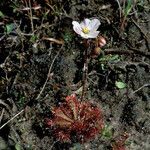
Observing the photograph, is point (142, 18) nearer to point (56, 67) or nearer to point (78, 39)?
point (78, 39)

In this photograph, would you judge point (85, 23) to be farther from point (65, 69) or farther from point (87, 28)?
point (65, 69)

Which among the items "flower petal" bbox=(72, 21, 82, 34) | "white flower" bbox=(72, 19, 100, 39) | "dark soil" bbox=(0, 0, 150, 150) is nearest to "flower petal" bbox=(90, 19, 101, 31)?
"white flower" bbox=(72, 19, 100, 39)

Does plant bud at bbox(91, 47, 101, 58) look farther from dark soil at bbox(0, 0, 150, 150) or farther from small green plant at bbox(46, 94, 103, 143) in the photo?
small green plant at bbox(46, 94, 103, 143)

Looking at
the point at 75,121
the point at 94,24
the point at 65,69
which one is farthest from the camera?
the point at 65,69

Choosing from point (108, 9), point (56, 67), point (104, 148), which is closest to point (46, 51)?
point (56, 67)

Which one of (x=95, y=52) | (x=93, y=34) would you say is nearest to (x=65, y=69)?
(x=95, y=52)
